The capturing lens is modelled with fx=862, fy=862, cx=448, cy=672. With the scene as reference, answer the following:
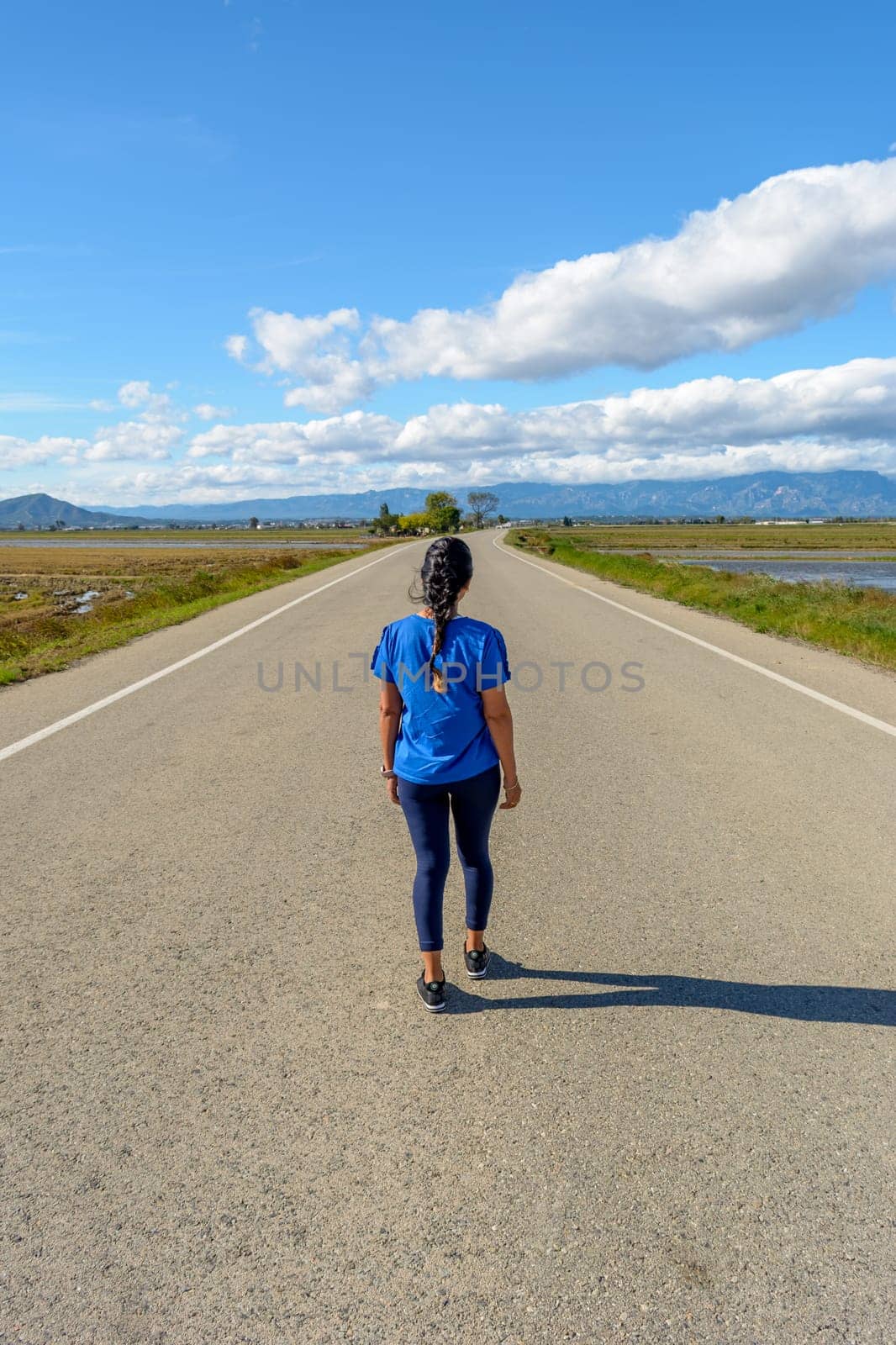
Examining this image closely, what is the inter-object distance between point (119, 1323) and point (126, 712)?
6856 millimetres

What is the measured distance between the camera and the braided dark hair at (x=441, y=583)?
3160mm

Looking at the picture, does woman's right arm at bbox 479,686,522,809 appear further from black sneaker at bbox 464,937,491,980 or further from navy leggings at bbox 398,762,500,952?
black sneaker at bbox 464,937,491,980

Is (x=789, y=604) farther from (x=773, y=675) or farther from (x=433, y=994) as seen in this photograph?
(x=433, y=994)

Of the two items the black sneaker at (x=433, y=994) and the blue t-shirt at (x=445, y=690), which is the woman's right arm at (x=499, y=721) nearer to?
the blue t-shirt at (x=445, y=690)

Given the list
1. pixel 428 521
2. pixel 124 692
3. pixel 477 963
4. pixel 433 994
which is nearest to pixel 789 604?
pixel 124 692

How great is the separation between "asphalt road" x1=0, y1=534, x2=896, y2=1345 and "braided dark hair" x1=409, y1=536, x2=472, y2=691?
1.41m

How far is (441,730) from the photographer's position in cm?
327

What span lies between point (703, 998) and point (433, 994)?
1.07 m

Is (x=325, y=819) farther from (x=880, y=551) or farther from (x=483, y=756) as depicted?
(x=880, y=551)

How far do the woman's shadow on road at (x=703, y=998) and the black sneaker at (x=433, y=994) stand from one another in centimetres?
6

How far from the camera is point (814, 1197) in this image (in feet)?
7.93

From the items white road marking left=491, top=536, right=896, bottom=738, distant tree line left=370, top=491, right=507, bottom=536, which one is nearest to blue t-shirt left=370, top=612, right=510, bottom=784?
white road marking left=491, top=536, right=896, bottom=738

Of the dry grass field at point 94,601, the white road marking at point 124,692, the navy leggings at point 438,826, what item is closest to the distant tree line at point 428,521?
the dry grass field at point 94,601

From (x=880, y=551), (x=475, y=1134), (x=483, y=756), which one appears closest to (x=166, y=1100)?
(x=475, y=1134)
